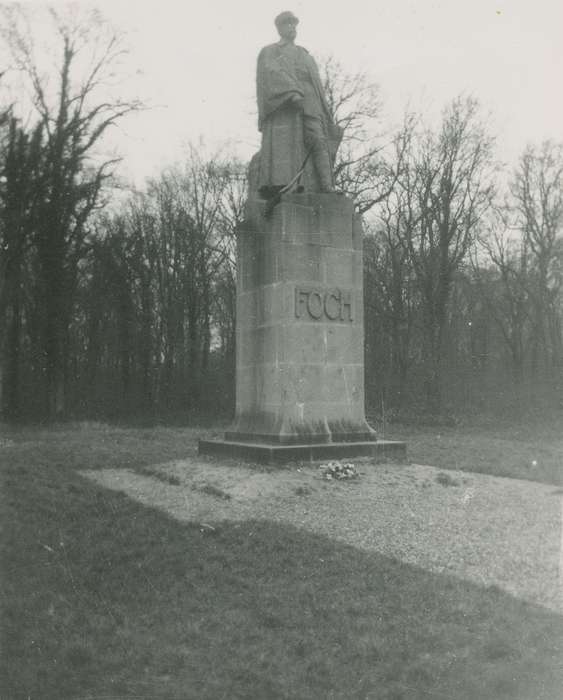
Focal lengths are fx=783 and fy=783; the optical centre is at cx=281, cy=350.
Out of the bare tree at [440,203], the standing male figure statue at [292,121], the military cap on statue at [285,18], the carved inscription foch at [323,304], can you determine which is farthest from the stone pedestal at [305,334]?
the bare tree at [440,203]

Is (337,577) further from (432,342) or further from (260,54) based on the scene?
(432,342)

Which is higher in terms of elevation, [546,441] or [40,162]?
[40,162]

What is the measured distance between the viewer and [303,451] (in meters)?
9.84

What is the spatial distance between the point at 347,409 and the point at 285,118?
4189 mm

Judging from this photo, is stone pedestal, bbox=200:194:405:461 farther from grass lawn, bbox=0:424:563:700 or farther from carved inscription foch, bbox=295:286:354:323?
grass lawn, bbox=0:424:563:700

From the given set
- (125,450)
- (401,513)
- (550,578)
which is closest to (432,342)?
(125,450)

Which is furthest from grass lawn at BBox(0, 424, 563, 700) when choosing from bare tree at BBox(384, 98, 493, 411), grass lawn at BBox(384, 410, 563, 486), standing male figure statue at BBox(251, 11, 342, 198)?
bare tree at BBox(384, 98, 493, 411)

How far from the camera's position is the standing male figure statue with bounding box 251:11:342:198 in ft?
35.9

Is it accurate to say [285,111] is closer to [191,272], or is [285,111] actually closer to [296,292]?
[296,292]

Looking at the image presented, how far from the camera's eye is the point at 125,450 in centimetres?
1306

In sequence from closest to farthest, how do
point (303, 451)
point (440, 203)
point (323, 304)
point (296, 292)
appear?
point (303, 451), point (296, 292), point (323, 304), point (440, 203)

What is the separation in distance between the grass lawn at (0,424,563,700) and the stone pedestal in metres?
3.02

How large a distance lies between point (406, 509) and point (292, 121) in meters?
5.82

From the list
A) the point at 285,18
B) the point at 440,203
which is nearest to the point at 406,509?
the point at 285,18
